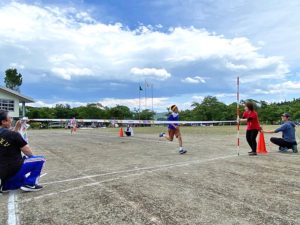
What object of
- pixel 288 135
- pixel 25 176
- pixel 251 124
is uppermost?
pixel 251 124

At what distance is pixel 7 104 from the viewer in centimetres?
5050

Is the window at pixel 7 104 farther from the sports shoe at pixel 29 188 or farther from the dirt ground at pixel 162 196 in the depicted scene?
the sports shoe at pixel 29 188

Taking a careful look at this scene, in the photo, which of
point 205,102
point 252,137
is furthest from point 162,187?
point 205,102

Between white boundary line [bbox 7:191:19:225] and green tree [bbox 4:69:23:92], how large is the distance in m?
88.2

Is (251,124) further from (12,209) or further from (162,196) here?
(12,209)

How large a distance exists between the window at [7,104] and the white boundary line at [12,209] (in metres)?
48.3

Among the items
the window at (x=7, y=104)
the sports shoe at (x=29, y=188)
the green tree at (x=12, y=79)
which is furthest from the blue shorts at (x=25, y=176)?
the green tree at (x=12, y=79)

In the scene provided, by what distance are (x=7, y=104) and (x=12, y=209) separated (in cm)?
5081

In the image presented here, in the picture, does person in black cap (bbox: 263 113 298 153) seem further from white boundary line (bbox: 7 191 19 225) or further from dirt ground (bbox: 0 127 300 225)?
white boundary line (bbox: 7 191 19 225)

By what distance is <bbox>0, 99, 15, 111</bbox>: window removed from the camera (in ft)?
162

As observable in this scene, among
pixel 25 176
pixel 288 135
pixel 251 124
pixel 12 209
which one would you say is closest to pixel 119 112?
pixel 288 135

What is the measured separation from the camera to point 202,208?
450cm

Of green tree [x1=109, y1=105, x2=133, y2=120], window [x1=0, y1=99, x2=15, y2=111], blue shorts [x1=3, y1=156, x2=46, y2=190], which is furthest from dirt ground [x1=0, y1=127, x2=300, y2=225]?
green tree [x1=109, y1=105, x2=133, y2=120]

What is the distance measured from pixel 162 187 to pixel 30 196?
2384mm
